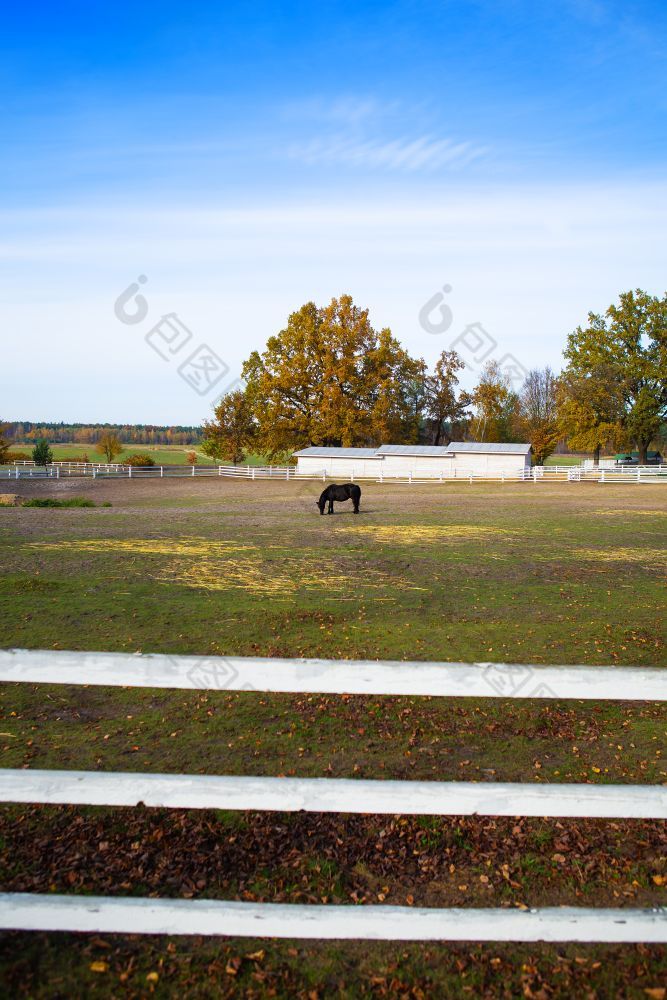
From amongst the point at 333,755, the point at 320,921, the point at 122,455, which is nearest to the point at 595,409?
the point at 333,755

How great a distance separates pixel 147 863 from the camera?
131 inches

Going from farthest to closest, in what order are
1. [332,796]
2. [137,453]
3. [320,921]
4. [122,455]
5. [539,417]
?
[122,455] < [137,453] < [539,417] < [332,796] < [320,921]

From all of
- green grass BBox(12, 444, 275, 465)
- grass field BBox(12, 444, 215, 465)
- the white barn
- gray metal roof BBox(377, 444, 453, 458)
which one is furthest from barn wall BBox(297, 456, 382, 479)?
grass field BBox(12, 444, 215, 465)

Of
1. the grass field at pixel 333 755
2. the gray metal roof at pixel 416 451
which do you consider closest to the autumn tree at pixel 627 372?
the gray metal roof at pixel 416 451

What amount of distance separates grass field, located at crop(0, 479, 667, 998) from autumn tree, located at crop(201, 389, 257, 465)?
2095 inches

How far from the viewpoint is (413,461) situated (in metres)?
56.7

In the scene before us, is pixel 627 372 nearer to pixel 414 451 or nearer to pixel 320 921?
pixel 414 451

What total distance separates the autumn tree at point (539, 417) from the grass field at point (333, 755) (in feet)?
175

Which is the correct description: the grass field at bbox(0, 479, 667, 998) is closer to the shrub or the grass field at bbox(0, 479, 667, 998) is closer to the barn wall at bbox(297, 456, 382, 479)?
the barn wall at bbox(297, 456, 382, 479)

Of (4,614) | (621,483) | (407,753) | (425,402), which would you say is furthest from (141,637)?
(425,402)

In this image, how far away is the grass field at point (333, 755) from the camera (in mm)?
2580

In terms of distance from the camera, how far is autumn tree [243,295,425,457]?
6031 cm

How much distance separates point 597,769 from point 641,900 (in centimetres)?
159

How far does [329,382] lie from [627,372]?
25.6 m
